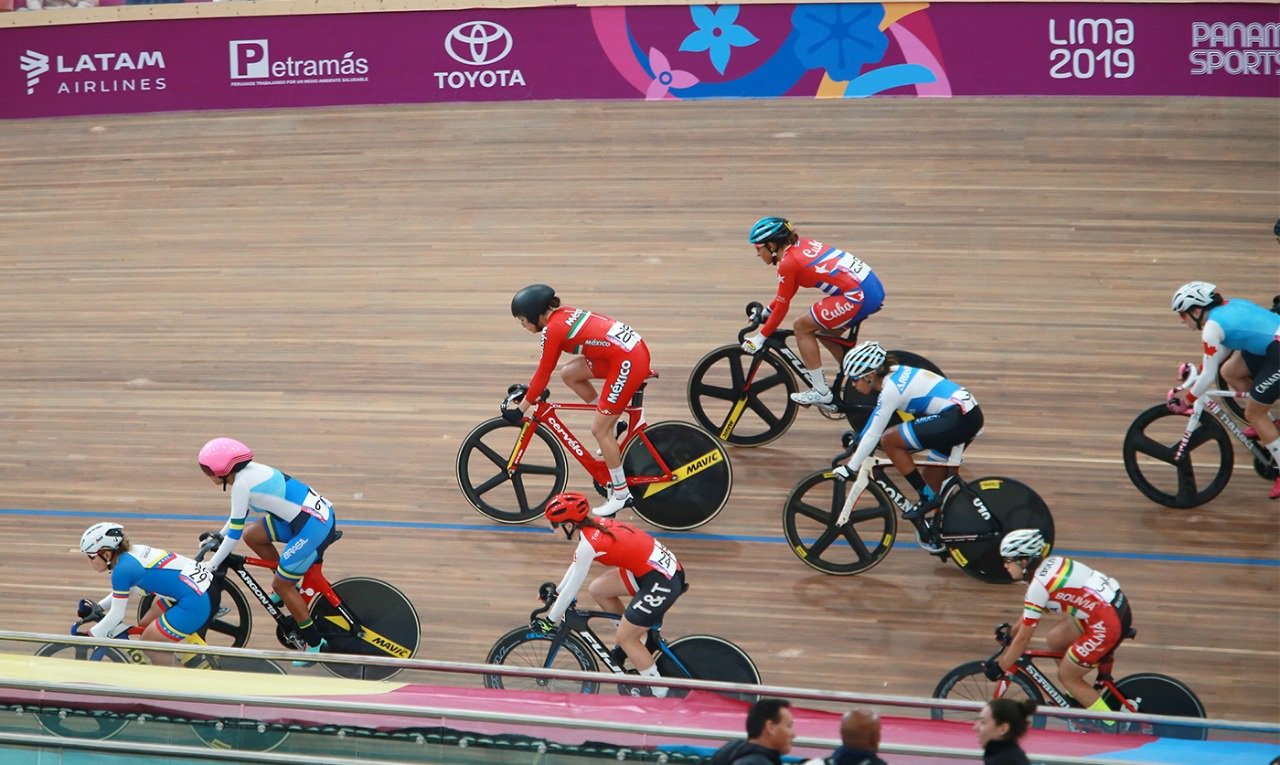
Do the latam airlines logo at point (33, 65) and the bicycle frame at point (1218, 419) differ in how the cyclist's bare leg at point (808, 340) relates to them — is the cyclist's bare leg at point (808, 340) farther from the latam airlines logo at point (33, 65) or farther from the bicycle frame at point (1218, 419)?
the latam airlines logo at point (33, 65)

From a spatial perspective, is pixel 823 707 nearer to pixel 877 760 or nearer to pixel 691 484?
pixel 877 760

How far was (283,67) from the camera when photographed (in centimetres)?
1172

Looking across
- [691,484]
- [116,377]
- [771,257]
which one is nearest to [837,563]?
[691,484]

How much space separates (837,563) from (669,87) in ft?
18.6

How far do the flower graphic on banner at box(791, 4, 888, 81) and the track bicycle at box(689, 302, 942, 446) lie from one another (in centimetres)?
397

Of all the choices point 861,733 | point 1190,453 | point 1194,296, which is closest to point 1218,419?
point 1190,453

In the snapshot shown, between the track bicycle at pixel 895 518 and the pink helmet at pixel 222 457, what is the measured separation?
2.62 metres

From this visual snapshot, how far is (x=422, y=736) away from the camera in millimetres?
4816

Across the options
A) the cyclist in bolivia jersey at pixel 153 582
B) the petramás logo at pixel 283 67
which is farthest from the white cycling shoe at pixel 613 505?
the petramás logo at pixel 283 67

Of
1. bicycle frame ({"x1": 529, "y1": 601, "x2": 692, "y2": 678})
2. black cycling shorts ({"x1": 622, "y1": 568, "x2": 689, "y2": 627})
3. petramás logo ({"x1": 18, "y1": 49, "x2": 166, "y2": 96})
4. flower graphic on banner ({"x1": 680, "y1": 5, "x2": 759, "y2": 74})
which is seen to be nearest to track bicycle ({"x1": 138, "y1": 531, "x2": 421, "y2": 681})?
bicycle frame ({"x1": 529, "y1": 601, "x2": 692, "y2": 678})

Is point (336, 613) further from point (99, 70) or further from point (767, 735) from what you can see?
point (99, 70)

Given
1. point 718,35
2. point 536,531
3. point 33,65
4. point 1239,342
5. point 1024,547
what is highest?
point 33,65

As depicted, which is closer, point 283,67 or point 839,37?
point 839,37

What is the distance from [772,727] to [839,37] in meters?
8.14
